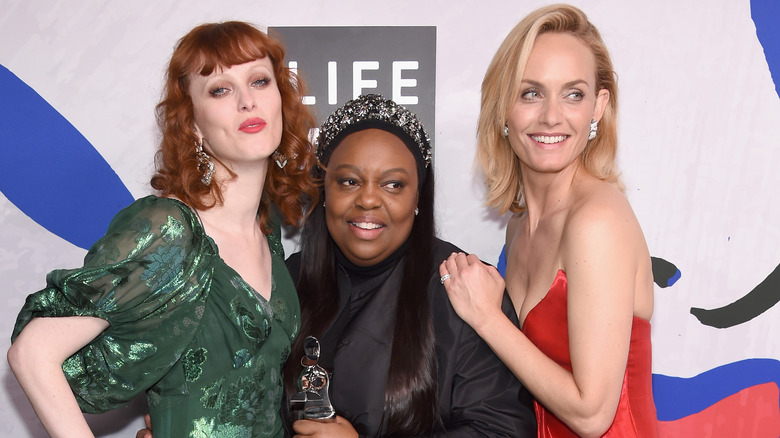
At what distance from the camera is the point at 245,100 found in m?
1.81

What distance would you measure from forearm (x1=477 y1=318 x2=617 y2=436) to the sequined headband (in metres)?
0.61

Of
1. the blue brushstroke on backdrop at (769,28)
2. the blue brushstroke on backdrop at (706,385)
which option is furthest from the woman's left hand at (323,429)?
the blue brushstroke on backdrop at (769,28)

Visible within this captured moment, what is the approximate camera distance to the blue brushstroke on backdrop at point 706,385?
8.69 feet

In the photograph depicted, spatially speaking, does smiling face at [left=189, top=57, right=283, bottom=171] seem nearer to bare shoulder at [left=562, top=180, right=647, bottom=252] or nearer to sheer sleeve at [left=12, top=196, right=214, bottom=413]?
sheer sleeve at [left=12, top=196, right=214, bottom=413]

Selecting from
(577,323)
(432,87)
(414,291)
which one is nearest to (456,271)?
(414,291)

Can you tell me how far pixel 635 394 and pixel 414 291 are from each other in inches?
26.7

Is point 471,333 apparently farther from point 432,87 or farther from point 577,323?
point 432,87

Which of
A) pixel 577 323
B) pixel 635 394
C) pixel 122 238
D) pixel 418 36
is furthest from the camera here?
pixel 418 36

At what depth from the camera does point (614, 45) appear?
256 centimetres

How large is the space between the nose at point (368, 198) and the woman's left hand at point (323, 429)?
604 millimetres

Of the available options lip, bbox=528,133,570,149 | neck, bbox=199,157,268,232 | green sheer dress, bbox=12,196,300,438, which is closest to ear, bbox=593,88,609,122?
lip, bbox=528,133,570,149

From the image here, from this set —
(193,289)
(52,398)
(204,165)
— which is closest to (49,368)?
(52,398)

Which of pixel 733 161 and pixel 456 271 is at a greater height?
pixel 733 161

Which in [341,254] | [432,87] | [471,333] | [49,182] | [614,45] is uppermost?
[614,45]
